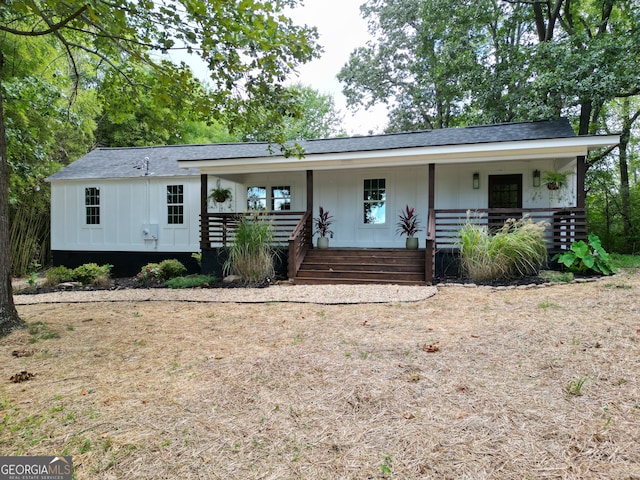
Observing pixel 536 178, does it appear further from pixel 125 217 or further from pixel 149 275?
pixel 125 217

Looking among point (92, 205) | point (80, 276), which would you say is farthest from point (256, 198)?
point (92, 205)

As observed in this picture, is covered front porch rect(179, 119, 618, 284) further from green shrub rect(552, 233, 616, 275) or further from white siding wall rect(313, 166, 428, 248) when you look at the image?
green shrub rect(552, 233, 616, 275)

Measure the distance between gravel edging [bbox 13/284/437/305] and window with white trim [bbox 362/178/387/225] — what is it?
379cm

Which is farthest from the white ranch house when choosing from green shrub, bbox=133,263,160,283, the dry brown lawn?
the dry brown lawn

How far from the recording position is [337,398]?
2.40 metres

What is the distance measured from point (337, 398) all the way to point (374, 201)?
841 cm

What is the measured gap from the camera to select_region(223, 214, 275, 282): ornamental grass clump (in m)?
8.05

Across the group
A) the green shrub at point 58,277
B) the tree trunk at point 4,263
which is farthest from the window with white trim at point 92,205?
the tree trunk at point 4,263

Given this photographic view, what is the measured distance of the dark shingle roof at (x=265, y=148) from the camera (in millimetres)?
9086

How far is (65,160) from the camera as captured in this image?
50.1 ft

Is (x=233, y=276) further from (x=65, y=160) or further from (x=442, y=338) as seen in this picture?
(x=65, y=160)

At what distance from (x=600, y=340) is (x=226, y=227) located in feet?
25.2

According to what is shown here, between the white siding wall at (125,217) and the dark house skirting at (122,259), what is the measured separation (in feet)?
0.50

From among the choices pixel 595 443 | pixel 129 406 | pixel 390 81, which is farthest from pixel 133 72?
pixel 390 81
